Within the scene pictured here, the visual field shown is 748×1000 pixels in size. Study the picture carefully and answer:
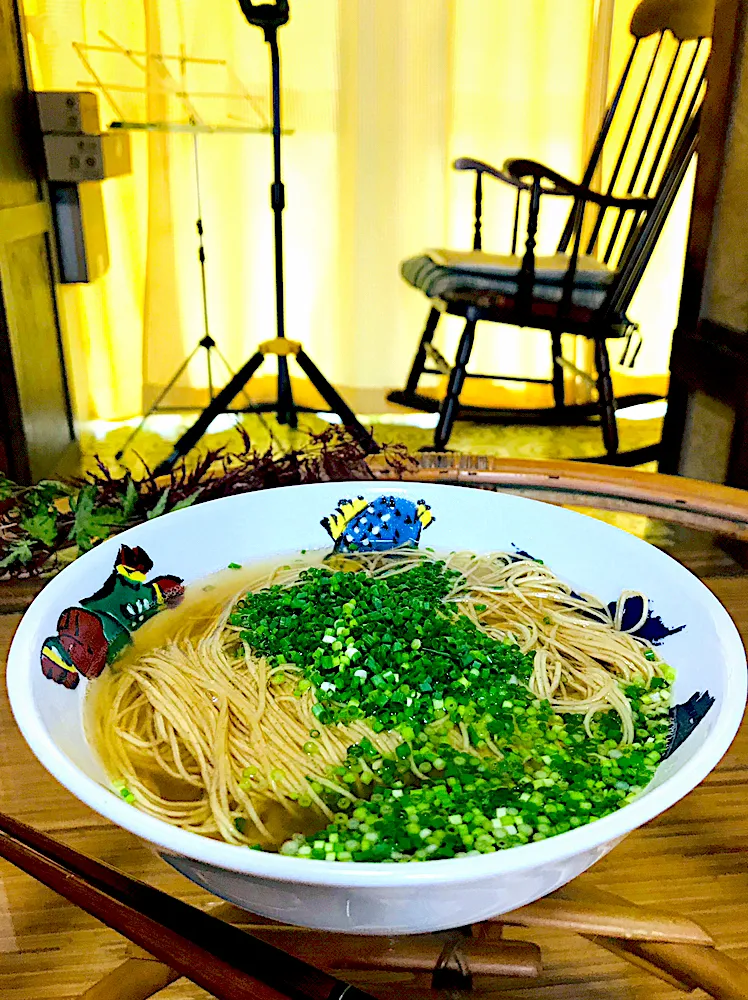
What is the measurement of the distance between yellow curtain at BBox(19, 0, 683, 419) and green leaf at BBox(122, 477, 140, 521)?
2.22m

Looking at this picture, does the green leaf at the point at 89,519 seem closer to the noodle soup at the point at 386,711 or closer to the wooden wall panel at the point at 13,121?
the noodle soup at the point at 386,711

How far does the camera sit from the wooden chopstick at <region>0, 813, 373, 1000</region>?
328 millimetres

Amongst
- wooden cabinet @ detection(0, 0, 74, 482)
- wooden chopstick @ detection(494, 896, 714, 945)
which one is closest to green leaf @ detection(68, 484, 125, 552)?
wooden chopstick @ detection(494, 896, 714, 945)

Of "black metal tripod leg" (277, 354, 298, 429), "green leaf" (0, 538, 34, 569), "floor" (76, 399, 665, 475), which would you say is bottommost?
"floor" (76, 399, 665, 475)

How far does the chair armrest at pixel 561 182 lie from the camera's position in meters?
2.14

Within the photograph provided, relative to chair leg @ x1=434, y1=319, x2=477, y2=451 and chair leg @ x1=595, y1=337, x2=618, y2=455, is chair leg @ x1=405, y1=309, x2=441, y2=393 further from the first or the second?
chair leg @ x1=595, y1=337, x2=618, y2=455

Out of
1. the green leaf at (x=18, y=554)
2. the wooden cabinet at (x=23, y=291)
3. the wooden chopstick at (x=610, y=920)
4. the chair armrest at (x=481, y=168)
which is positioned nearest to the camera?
the wooden chopstick at (x=610, y=920)

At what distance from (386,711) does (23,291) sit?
211cm

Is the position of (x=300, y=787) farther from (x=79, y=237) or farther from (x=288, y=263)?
(x=288, y=263)

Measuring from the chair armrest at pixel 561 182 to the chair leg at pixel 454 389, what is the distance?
439 mm

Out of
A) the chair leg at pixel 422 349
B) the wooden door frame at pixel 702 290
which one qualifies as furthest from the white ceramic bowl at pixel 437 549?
the chair leg at pixel 422 349

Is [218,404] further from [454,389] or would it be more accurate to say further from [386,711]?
[386,711]

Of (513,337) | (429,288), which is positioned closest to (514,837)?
(429,288)

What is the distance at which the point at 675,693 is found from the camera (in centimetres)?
51
